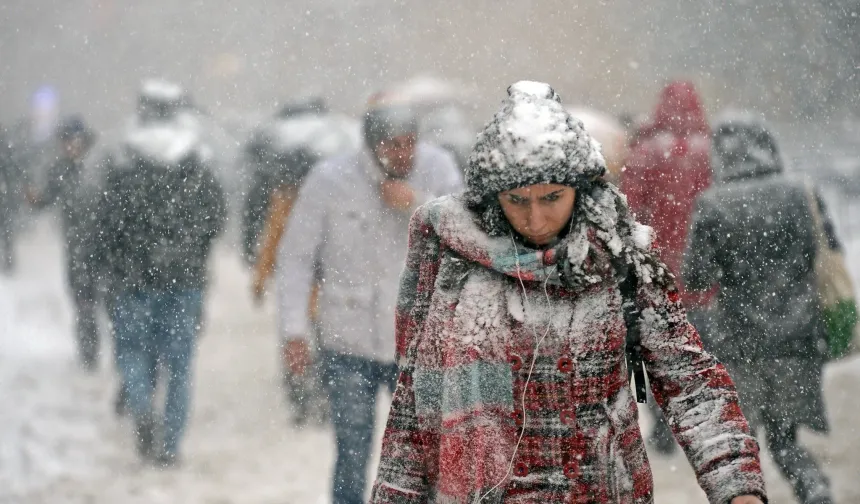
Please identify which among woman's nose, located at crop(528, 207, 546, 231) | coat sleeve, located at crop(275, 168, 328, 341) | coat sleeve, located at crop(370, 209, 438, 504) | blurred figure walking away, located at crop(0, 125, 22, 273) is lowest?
coat sleeve, located at crop(370, 209, 438, 504)

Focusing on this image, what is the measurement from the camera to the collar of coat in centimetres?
177

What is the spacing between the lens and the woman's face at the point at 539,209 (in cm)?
180

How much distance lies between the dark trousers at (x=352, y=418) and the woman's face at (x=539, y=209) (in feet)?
5.71

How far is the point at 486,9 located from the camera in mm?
5262

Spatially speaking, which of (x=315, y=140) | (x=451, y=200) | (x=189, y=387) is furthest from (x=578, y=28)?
(x=451, y=200)

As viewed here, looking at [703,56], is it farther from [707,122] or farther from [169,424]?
[169,424]

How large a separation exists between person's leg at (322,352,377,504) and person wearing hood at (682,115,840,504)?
4.29ft

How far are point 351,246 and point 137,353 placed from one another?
1.63 m

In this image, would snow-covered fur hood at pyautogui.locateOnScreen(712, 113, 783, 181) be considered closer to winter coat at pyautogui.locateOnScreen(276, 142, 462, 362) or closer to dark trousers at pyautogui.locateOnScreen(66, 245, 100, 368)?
winter coat at pyautogui.locateOnScreen(276, 142, 462, 362)

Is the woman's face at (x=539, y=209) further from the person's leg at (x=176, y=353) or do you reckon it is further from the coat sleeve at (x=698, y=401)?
the person's leg at (x=176, y=353)

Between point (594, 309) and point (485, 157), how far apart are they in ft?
1.09

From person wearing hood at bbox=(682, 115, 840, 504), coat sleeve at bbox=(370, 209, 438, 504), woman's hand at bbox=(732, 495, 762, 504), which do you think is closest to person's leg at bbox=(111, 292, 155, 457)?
person wearing hood at bbox=(682, 115, 840, 504)

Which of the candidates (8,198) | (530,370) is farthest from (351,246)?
(8,198)

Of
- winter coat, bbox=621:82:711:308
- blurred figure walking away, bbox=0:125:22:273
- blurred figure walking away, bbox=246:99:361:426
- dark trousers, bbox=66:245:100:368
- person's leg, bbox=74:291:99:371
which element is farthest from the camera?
blurred figure walking away, bbox=0:125:22:273
